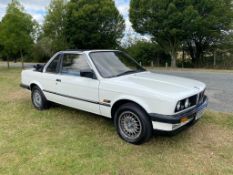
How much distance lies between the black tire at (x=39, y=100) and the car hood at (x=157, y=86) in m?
2.61

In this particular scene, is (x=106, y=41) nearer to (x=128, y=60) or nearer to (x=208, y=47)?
(x=208, y=47)

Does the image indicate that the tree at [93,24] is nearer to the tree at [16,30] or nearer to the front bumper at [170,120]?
the tree at [16,30]

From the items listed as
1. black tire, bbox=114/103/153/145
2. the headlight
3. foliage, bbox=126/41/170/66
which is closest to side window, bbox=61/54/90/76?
black tire, bbox=114/103/153/145

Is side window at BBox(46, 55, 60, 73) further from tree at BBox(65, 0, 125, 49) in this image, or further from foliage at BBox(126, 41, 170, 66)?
foliage at BBox(126, 41, 170, 66)

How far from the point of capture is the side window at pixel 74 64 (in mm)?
4908

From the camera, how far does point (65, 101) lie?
5.31 metres

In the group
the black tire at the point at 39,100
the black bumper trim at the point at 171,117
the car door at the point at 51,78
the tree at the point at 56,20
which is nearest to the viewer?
the black bumper trim at the point at 171,117

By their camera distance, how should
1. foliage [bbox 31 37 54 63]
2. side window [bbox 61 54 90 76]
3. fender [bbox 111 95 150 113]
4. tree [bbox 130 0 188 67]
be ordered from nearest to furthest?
1. fender [bbox 111 95 150 113]
2. side window [bbox 61 54 90 76]
3. tree [bbox 130 0 188 67]
4. foliage [bbox 31 37 54 63]

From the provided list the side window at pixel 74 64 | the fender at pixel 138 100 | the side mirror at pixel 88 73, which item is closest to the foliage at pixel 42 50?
the side window at pixel 74 64

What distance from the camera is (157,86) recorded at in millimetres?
3955

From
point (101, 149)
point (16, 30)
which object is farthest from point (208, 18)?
point (101, 149)

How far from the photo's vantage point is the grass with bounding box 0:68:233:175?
135 inches

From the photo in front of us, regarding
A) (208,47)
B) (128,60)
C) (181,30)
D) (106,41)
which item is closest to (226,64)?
(208,47)

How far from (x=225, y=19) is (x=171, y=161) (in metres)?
18.9
